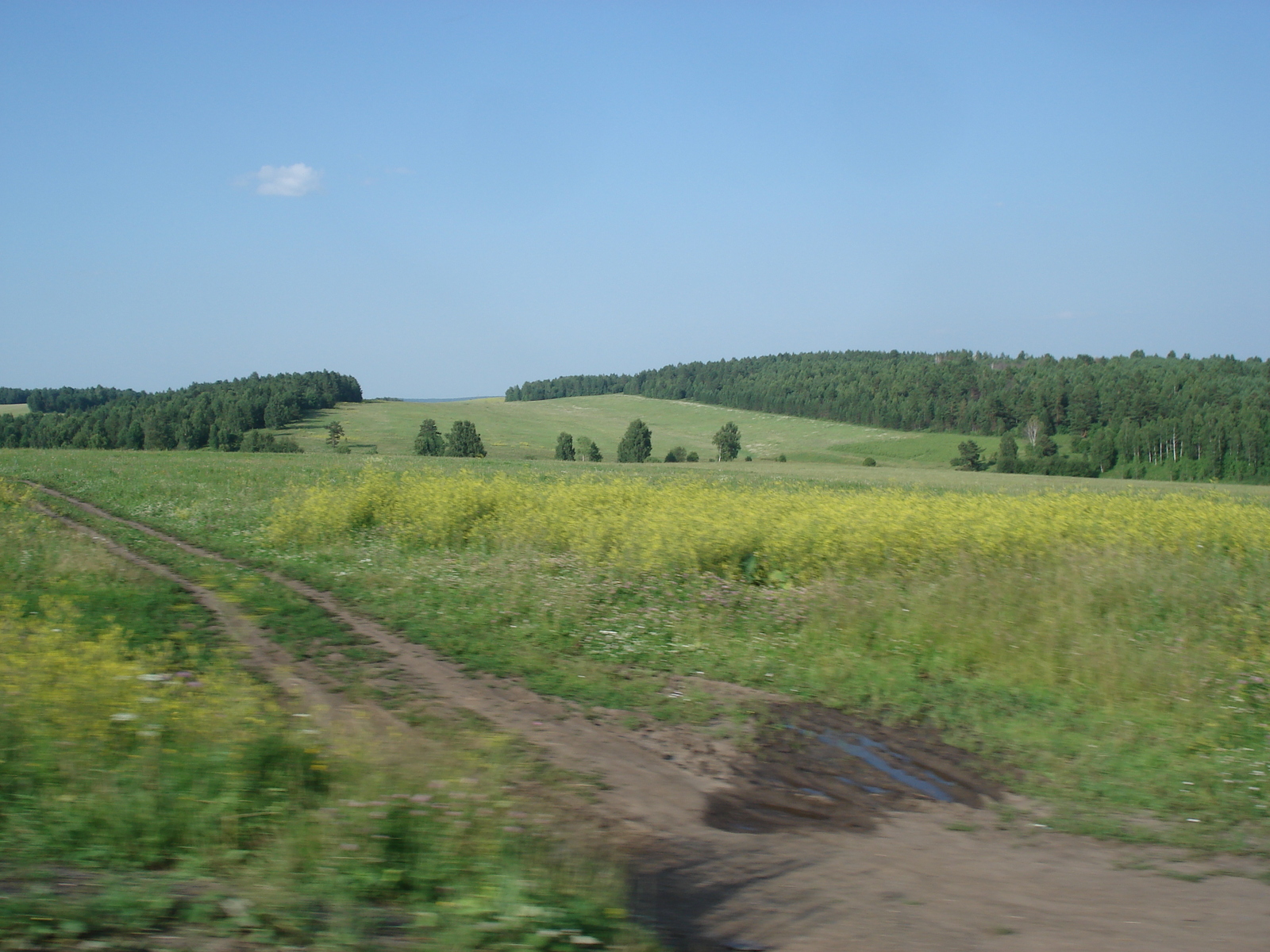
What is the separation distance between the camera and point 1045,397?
9506 centimetres

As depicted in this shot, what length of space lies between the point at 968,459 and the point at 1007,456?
342 cm

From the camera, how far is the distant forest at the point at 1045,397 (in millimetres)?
75062

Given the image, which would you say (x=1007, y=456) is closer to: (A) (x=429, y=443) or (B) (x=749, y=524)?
(A) (x=429, y=443)

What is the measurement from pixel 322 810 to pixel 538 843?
115 cm

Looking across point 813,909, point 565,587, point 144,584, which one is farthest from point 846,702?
point 144,584

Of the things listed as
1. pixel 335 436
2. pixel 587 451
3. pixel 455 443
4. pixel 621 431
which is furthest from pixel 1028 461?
pixel 335 436

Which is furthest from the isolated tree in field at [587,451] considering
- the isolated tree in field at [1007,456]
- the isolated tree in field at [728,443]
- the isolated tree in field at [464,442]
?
the isolated tree in field at [1007,456]

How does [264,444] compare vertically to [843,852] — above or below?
above

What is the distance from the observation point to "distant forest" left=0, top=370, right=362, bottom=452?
232 ft

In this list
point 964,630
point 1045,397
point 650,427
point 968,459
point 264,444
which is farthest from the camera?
point 650,427

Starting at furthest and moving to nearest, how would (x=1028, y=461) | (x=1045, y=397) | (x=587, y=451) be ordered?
(x=1045, y=397)
(x=587, y=451)
(x=1028, y=461)

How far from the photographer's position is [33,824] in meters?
4.05

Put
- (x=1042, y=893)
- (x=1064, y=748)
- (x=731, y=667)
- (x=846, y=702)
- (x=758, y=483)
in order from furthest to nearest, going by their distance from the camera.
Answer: (x=758, y=483) → (x=731, y=667) → (x=846, y=702) → (x=1064, y=748) → (x=1042, y=893)

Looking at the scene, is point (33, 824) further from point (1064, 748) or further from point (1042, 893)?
point (1064, 748)
